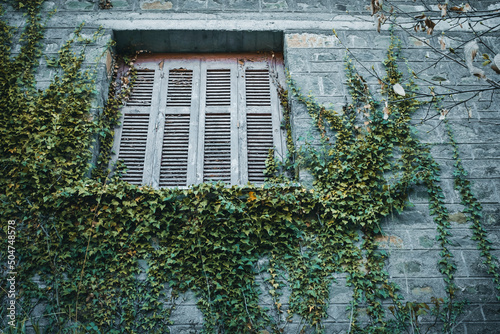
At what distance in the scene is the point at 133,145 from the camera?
3904 millimetres

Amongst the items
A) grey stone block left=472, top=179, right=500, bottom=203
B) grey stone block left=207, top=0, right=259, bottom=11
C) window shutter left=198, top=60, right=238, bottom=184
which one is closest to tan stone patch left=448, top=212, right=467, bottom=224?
grey stone block left=472, top=179, right=500, bottom=203

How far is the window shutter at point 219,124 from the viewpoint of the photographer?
379 centimetres

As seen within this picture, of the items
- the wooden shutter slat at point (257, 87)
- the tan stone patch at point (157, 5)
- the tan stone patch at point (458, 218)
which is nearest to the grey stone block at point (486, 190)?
the tan stone patch at point (458, 218)

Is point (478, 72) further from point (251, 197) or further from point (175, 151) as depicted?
point (175, 151)

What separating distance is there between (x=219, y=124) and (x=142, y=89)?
87 cm

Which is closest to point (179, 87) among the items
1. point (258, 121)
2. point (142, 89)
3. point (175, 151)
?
point (142, 89)

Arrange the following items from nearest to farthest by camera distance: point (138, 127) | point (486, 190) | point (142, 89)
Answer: point (486, 190) < point (138, 127) < point (142, 89)

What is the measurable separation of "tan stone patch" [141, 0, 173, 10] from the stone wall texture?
0.01 meters

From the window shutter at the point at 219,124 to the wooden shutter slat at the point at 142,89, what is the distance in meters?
0.52

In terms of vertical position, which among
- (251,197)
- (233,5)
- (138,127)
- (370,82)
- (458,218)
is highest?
(233,5)

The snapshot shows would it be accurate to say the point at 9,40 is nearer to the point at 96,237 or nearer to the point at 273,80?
the point at 96,237

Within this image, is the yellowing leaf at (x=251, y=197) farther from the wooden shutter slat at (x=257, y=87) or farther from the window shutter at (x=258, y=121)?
the wooden shutter slat at (x=257, y=87)


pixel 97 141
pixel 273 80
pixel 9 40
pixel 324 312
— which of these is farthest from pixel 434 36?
pixel 9 40

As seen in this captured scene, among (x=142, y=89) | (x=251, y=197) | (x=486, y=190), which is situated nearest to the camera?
(x=251, y=197)
